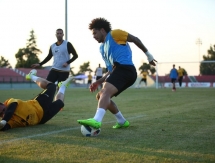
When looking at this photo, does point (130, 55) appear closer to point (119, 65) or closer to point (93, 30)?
point (119, 65)

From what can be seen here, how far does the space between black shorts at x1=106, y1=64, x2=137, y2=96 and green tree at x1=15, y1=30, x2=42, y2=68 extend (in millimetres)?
72422

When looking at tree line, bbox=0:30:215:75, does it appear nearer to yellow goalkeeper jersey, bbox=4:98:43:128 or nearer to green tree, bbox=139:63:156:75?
green tree, bbox=139:63:156:75

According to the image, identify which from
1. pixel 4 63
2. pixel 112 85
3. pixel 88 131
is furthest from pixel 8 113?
pixel 4 63

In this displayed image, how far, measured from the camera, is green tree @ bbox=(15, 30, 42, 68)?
77000mm

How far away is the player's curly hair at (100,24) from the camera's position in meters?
5.20

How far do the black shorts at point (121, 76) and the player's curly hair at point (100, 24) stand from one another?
2.07ft

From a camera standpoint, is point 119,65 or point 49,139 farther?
A: point 119,65

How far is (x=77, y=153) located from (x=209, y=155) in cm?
135

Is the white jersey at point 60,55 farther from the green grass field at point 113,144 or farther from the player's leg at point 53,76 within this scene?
the green grass field at point 113,144

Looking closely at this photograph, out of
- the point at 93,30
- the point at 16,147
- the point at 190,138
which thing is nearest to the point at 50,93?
the point at 93,30

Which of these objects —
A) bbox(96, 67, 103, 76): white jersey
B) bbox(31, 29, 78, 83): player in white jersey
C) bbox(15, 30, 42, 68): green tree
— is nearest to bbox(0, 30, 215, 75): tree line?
bbox(15, 30, 42, 68): green tree

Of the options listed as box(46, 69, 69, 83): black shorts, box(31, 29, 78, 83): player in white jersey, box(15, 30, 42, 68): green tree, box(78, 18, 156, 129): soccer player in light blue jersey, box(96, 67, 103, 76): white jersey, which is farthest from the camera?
box(15, 30, 42, 68): green tree

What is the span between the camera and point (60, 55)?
30.5ft

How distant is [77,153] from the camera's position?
3541 millimetres
